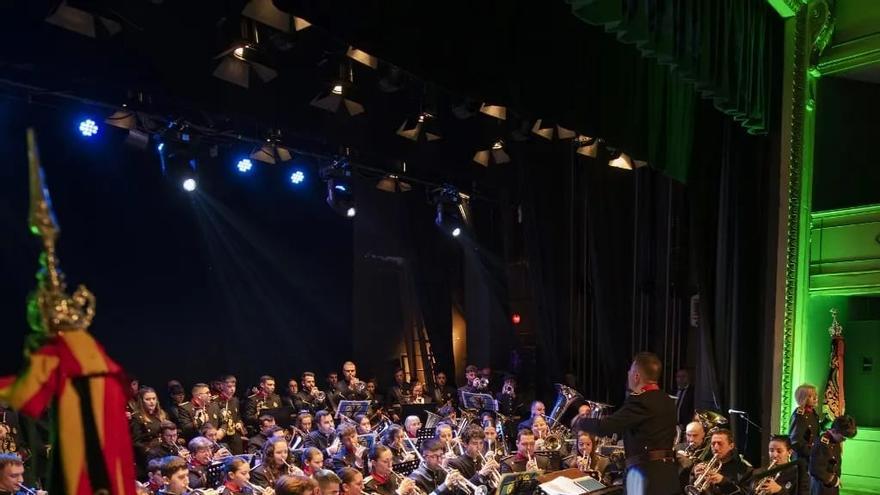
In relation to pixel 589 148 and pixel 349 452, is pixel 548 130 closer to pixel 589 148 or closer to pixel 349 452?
pixel 589 148

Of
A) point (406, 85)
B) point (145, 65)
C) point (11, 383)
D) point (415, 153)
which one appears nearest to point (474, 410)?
point (415, 153)

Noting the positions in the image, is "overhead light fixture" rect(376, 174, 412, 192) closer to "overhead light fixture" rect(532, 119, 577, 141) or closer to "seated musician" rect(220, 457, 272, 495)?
"overhead light fixture" rect(532, 119, 577, 141)

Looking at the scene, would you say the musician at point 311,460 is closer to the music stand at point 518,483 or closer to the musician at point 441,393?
the music stand at point 518,483

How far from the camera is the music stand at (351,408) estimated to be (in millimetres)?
9539

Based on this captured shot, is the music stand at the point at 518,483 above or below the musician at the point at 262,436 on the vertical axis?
above

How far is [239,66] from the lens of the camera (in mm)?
6984

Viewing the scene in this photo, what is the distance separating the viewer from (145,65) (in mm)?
6957

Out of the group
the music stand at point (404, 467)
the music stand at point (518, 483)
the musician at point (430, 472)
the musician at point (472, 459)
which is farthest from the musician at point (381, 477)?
the music stand at point (518, 483)

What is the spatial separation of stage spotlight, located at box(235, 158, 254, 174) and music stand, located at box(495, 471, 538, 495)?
321 inches

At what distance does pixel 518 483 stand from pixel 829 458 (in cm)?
308

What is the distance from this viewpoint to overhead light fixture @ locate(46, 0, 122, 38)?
5766 millimetres

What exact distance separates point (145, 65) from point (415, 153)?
13.0 ft

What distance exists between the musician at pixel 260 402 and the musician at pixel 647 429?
6.24m

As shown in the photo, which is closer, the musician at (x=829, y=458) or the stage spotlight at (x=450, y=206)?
the musician at (x=829, y=458)
